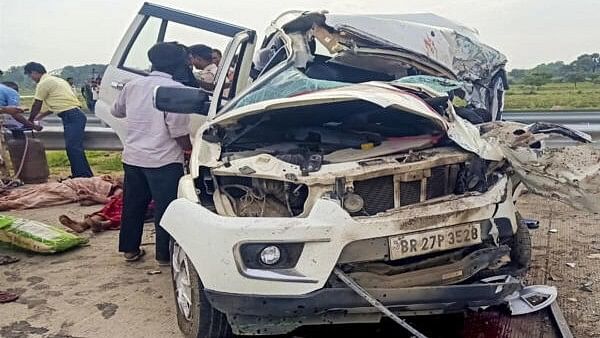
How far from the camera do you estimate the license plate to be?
115 inches

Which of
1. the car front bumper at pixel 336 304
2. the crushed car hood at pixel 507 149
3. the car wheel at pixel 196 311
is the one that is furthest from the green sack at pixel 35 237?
the car front bumper at pixel 336 304

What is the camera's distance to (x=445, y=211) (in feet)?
9.94

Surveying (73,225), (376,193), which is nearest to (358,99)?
(376,193)

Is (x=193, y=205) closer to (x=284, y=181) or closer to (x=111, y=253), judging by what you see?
(x=284, y=181)

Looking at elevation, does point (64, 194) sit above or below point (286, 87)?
below

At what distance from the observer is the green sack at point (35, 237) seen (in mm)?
5402

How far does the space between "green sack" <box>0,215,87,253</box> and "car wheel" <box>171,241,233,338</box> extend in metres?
2.28

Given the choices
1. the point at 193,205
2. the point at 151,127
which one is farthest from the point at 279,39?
the point at 193,205

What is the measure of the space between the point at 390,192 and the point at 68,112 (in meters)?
6.66

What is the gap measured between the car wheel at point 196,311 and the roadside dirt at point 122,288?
297 millimetres

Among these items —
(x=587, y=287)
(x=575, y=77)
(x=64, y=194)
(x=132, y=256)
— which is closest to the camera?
(x=587, y=287)

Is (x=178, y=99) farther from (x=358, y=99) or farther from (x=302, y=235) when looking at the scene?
(x=302, y=235)

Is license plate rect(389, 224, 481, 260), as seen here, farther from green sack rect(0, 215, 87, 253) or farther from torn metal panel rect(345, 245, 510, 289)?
green sack rect(0, 215, 87, 253)

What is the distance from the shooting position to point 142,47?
6008 millimetres
